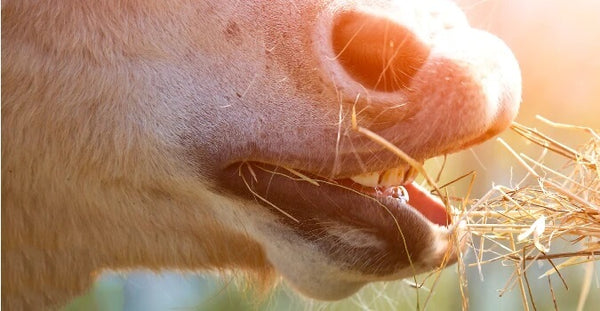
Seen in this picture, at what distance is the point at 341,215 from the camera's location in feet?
4.78

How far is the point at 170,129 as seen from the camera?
152 cm

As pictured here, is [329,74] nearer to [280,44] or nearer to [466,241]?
[280,44]

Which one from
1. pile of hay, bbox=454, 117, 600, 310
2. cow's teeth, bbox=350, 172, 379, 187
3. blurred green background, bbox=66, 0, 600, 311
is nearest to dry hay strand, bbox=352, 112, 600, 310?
pile of hay, bbox=454, 117, 600, 310

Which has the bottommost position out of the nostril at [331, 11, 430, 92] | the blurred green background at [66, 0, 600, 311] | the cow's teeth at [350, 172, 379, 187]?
the blurred green background at [66, 0, 600, 311]

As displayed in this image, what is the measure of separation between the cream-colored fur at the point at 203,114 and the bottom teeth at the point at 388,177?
0.06 meters

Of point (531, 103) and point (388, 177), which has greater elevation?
point (388, 177)

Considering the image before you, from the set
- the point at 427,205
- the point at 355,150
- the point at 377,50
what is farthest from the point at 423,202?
the point at 377,50

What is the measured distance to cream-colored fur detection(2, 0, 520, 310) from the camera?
1.38 meters

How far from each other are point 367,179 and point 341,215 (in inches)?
3.1

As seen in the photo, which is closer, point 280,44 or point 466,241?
point 280,44

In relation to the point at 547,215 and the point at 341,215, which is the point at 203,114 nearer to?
the point at 341,215

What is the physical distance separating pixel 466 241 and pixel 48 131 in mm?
783

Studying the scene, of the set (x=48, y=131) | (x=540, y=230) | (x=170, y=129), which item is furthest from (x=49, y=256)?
(x=540, y=230)

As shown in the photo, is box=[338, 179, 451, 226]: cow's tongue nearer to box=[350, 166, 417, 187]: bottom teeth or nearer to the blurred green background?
box=[350, 166, 417, 187]: bottom teeth
